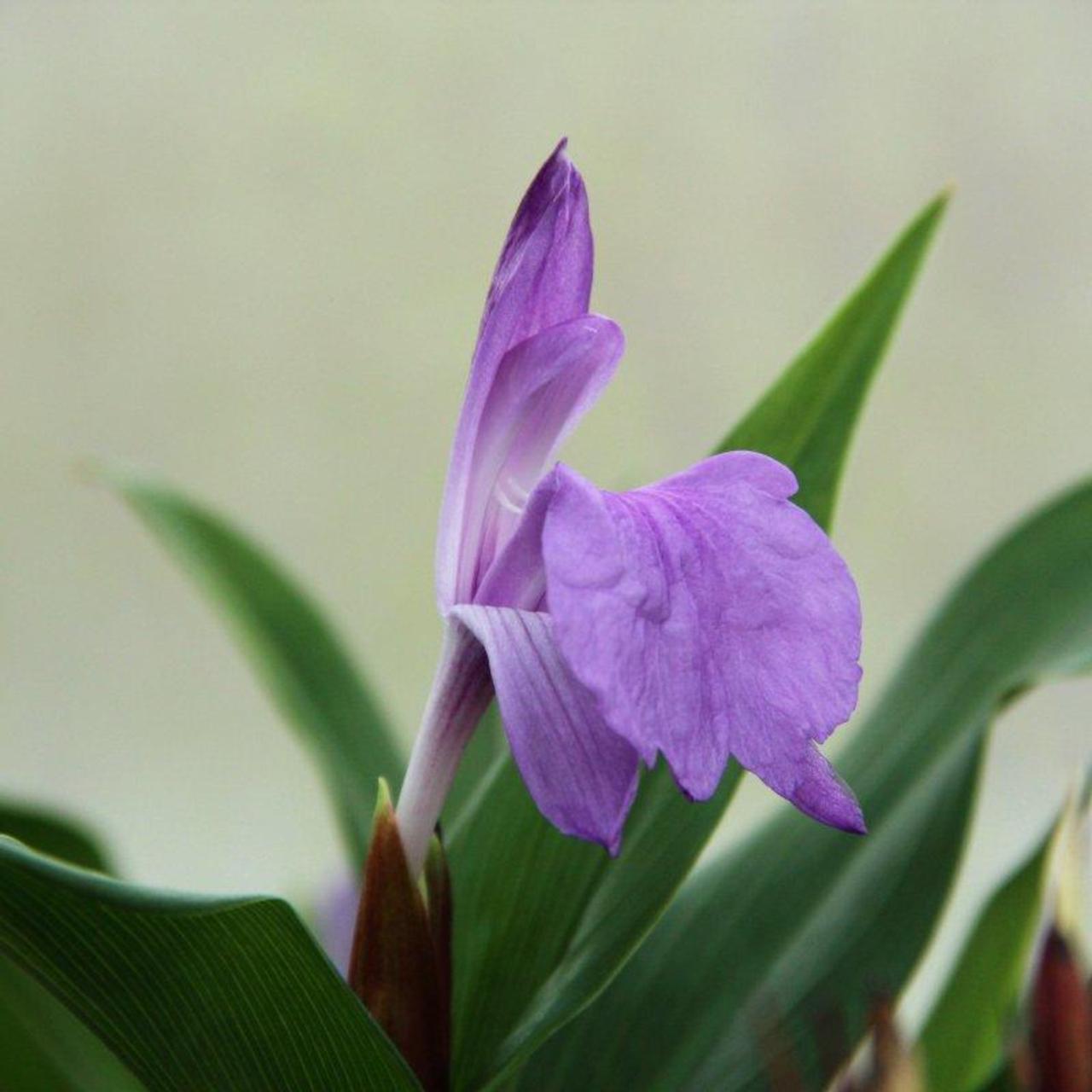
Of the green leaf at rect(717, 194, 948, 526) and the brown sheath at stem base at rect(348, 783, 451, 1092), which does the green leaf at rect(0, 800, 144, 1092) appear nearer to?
the brown sheath at stem base at rect(348, 783, 451, 1092)

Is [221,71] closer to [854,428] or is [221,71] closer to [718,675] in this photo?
[854,428]

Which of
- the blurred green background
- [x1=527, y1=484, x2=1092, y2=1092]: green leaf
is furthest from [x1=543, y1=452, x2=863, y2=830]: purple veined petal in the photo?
the blurred green background

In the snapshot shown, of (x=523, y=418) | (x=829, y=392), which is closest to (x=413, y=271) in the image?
(x=829, y=392)

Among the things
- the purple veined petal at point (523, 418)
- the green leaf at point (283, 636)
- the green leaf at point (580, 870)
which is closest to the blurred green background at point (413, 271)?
the green leaf at point (283, 636)

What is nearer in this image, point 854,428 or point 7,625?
point 854,428

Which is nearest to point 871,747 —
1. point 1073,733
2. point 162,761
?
point 1073,733

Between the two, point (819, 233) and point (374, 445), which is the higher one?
point (819, 233)
